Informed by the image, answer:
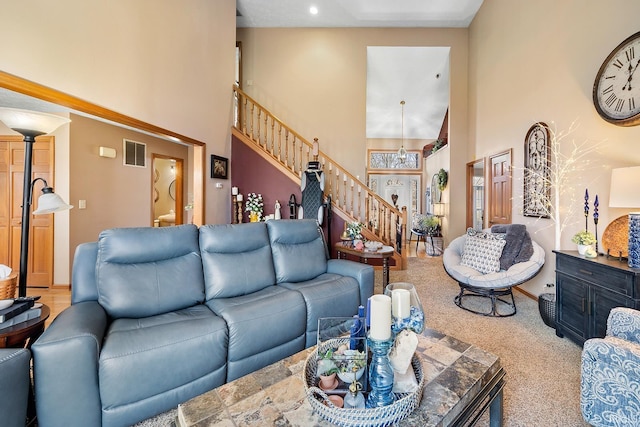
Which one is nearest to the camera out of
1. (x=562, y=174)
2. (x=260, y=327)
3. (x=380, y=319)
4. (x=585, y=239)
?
(x=380, y=319)

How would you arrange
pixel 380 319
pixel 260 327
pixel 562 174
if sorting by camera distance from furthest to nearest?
pixel 562 174 → pixel 260 327 → pixel 380 319

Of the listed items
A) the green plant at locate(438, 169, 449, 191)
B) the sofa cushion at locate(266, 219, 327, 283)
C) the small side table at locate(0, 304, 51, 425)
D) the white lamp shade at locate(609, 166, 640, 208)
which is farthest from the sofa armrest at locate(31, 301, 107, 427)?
the green plant at locate(438, 169, 449, 191)

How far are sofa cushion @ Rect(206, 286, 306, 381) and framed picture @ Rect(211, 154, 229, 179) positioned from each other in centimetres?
323

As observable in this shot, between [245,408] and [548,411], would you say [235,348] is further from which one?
[548,411]

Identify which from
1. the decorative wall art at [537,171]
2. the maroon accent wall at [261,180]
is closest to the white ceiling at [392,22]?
the maroon accent wall at [261,180]

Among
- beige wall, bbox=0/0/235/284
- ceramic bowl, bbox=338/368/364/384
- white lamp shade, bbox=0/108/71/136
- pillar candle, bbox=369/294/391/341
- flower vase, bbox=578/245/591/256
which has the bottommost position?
ceramic bowl, bbox=338/368/364/384

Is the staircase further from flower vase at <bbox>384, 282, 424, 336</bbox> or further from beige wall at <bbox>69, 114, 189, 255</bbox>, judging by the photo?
flower vase at <bbox>384, 282, 424, 336</bbox>

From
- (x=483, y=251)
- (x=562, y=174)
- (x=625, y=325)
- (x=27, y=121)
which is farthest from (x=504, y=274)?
(x=27, y=121)

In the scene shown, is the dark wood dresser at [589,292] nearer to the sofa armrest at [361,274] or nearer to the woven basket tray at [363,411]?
the sofa armrest at [361,274]

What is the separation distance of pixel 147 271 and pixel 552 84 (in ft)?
15.3

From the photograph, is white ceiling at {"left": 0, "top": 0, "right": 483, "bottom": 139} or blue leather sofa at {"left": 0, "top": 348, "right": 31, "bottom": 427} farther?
white ceiling at {"left": 0, "top": 0, "right": 483, "bottom": 139}

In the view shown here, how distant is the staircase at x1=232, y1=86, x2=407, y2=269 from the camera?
5172 millimetres

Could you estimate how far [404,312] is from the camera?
1.30m

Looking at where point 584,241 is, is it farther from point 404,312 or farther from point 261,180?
point 261,180
